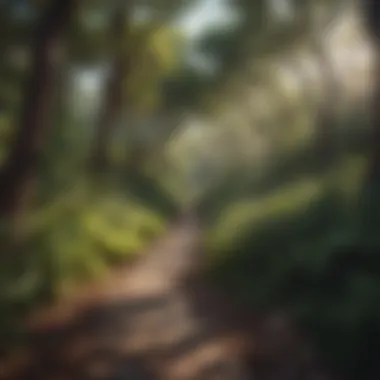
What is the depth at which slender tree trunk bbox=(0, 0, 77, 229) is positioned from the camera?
1.61 meters

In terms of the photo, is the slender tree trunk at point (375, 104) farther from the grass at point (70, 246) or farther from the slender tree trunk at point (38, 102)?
the slender tree trunk at point (38, 102)

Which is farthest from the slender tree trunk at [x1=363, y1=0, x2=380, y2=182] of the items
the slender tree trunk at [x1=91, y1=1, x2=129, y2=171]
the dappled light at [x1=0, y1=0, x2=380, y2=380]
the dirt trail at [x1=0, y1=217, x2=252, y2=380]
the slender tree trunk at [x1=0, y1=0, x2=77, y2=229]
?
the slender tree trunk at [x1=0, y1=0, x2=77, y2=229]

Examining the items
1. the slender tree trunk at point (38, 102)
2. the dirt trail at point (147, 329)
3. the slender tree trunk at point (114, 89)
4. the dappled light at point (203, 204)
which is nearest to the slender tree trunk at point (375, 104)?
the dappled light at point (203, 204)

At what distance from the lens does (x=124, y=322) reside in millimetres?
1583

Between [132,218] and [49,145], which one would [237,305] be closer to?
[132,218]

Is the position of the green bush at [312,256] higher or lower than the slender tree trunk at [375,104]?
lower

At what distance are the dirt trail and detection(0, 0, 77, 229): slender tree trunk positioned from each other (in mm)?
267

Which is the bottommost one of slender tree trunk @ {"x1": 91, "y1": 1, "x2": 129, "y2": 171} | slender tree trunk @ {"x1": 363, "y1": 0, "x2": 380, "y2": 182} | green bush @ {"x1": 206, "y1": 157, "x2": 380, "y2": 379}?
green bush @ {"x1": 206, "y1": 157, "x2": 380, "y2": 379}

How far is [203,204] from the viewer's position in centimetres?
159

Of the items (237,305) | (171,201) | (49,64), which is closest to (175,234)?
(171,201)

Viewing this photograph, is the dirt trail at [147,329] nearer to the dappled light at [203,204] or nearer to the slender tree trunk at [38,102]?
the dappled light at [203,204]

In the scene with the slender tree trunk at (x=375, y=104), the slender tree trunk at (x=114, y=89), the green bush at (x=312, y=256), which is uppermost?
the slender tree trunk at (x=114, y=89)

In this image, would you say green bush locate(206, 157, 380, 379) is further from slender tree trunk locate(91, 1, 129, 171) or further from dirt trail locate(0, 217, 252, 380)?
slender tree trunk locate(91, 1, 129, 171)

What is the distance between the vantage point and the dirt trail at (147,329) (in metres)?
1.57
